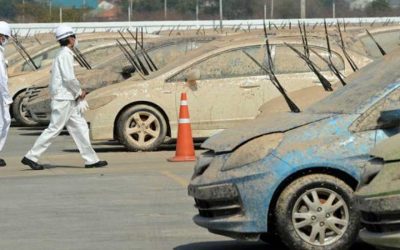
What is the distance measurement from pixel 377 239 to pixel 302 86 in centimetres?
932

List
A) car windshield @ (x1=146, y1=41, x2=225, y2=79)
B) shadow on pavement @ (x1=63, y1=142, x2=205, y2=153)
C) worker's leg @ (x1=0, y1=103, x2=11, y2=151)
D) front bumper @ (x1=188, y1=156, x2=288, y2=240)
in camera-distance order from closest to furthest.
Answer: front bumper @ (x1=188, y1=156, x2=288, y2=240) < worker's leg @ (x1=0, y1=103, x2=11, y2=151) < car windshield @ (x1=146, y1=41, x2=225, y2=79) < shadow on pavement @ (x1=63, y1=142, x2=205, y2=153)

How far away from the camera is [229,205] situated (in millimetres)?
8359

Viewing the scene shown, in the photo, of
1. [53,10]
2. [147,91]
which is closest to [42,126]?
[147,91]

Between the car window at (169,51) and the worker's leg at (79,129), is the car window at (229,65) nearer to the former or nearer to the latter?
the worker's leg at (79,129)

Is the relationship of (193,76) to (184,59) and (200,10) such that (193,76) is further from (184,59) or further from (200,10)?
(200,10)

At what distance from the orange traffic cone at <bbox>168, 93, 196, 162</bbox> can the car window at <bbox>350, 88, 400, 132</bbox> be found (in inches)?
255

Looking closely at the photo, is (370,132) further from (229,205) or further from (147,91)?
(147,91)

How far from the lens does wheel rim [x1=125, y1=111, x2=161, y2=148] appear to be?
641 inches

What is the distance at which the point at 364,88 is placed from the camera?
28.9ft

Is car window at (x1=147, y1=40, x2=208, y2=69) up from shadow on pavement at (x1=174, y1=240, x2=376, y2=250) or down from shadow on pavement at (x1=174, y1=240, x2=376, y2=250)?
up

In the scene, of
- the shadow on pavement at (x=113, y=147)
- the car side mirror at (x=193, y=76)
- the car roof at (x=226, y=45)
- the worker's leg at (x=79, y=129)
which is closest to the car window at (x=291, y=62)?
the car roof at (x=226, y=45)

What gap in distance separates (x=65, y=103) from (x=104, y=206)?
2.99m

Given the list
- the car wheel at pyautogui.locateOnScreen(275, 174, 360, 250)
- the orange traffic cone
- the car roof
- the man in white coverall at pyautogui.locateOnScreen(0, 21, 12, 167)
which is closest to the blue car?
the car wheel at pyautogui.locateOnScreen(275, 174, 360, 250)

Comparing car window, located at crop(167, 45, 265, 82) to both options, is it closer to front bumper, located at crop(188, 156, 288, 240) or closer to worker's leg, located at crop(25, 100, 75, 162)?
worker's leg, located at crop(25, 100, 75, 162)
